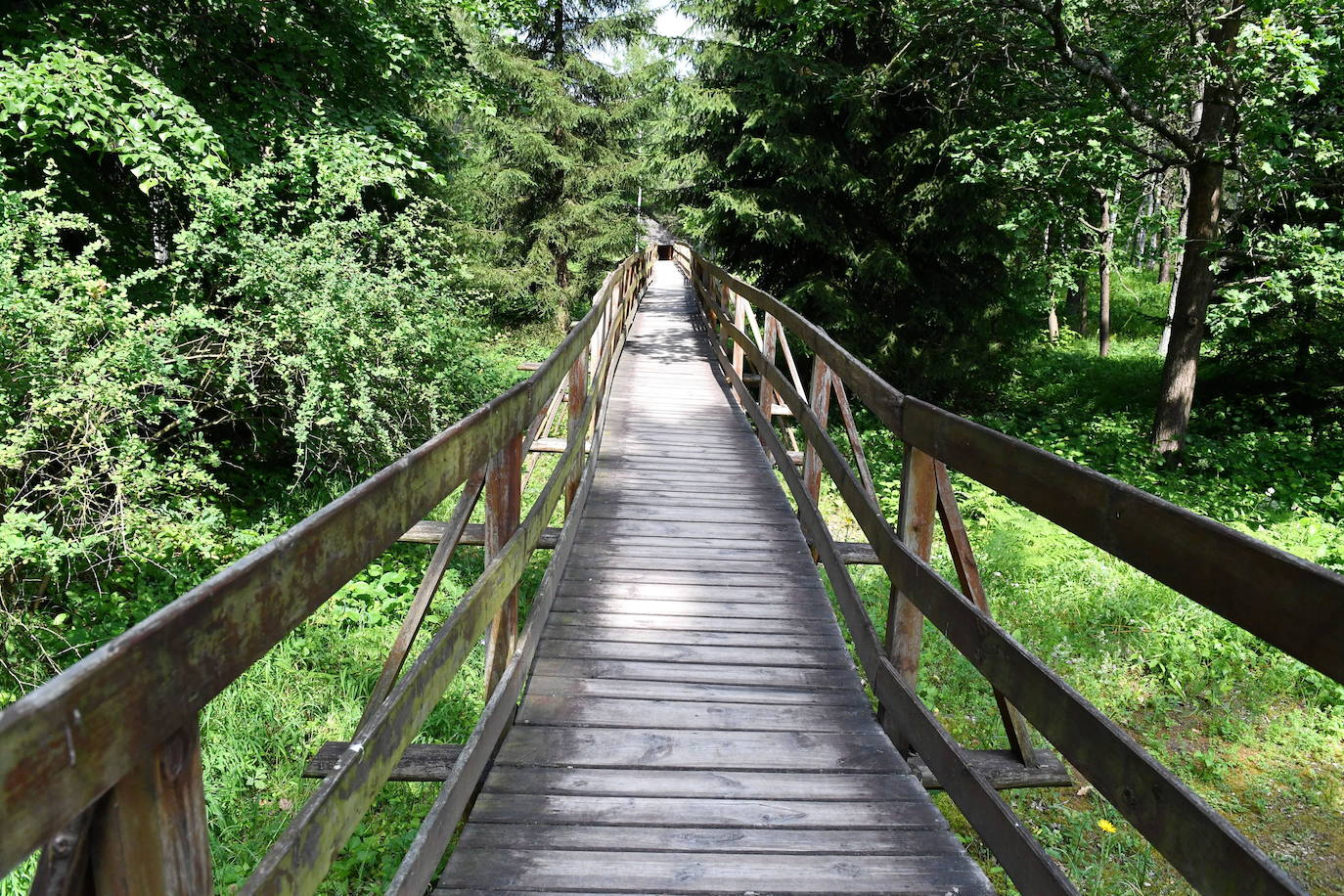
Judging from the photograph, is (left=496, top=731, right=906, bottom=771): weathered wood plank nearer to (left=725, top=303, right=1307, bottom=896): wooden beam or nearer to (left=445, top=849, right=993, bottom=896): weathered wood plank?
(left=725, top=303, right=1307, bottom=896): wooden beam

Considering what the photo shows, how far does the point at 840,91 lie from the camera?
11.2 meters

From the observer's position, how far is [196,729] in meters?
1.02

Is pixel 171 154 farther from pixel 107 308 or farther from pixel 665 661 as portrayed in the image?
pixel 665 661

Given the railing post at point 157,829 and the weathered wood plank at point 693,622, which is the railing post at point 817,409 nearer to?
the weathered wood plank at point 693,622

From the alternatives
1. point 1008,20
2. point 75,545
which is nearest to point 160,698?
point 75,545

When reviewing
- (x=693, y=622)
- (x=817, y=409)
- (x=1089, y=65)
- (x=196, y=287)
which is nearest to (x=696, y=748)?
(x=693, y=622)

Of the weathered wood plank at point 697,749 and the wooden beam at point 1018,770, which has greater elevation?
the wooden beam at point 1018,770

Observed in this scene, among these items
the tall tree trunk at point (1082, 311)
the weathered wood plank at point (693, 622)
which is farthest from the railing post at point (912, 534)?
the tall tree trunk at point (1082, 311)

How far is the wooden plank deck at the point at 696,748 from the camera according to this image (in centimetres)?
223

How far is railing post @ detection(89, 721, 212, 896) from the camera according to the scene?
2.99ft

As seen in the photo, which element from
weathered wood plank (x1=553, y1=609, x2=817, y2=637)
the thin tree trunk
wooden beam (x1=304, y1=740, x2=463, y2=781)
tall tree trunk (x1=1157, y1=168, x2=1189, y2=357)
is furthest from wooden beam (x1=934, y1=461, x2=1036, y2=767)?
the thin tree trunk

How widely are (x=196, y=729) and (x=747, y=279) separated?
1381cm

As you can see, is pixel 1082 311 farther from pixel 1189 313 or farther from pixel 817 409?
pixel 817 409

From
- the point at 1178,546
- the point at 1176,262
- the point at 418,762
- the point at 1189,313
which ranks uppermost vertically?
the point at 1176,262
